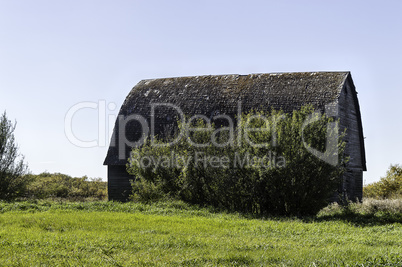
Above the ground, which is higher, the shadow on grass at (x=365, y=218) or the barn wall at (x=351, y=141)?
the barn wall at (x=351, y=141)

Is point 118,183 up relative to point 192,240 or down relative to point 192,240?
up

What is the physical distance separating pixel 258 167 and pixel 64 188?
825 inches

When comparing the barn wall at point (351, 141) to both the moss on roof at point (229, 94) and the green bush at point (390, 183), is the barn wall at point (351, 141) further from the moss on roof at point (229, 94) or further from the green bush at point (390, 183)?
the green bush at point (390, 183)

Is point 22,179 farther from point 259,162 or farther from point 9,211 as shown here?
point 259,162

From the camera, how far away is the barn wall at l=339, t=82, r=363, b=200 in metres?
28.3

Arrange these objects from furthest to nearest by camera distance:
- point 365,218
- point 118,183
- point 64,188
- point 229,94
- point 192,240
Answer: point 64,188, point 229,94, point 118,183, point 365,218, point 192,240

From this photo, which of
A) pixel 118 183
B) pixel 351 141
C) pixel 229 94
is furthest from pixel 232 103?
pixel 118 183

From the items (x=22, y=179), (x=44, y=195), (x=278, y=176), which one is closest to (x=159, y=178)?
(x=278, y=176)

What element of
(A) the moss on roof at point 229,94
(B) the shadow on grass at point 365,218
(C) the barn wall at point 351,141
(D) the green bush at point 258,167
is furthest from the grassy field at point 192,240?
(A) the moss on roof at point 229,94

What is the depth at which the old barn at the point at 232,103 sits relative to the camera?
2844 cm

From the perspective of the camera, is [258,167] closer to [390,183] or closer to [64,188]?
[390,183]

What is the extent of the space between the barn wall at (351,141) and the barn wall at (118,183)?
13.3m

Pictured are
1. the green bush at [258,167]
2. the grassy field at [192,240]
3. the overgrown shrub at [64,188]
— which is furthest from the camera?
the overgrown shrub at [64,188]

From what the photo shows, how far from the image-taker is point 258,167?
19.7m
